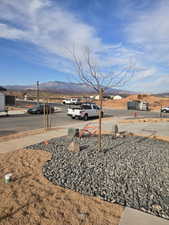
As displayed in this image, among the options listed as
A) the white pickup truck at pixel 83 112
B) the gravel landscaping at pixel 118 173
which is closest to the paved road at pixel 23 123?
the white pickup truck at pixel 83 112

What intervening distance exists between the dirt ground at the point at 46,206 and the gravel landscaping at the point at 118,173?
0.27 metres

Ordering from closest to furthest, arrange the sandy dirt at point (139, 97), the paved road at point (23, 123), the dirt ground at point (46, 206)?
the dirt ground at point (46, 206)
the paved road at point (23, 123)
the sandy dirt at point (139, 97)

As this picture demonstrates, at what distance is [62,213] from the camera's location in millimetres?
2723

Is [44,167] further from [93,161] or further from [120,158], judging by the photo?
[120,158]

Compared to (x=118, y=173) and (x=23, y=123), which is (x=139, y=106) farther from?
(x=118, y=173)

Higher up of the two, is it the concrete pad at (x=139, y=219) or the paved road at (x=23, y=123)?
the paved road at (x=23, y=123)

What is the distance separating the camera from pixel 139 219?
8.67ft

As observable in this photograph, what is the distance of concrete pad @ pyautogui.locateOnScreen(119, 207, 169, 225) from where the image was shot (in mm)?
2565

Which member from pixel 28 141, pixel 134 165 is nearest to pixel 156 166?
pixel 134 165

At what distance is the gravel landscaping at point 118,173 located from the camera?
10.5ft

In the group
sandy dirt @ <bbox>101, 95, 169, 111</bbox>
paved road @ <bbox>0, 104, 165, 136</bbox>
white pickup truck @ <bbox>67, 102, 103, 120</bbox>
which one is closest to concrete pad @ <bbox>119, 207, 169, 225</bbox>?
paved road @ <bbox>0, 104, 165, 136</bbox>

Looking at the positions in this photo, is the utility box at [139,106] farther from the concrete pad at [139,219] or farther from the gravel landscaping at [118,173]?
the concrete pad at [139,219]

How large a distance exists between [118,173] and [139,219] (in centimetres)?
163

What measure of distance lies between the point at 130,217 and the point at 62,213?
1.17m
